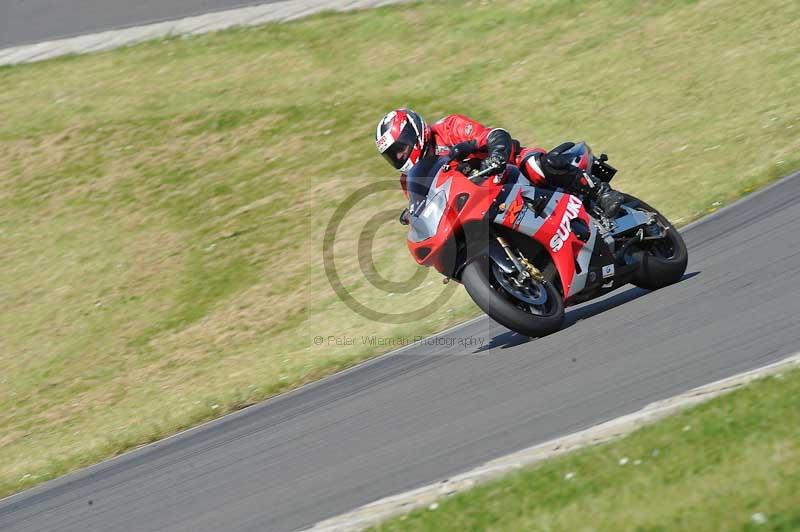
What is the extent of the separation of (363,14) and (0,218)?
7080mm

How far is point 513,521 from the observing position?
472 centimetres

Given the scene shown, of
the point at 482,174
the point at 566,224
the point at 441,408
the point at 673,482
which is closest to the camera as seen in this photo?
the point at 673,482

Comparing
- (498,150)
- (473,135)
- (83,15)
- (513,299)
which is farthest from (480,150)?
(83,15)

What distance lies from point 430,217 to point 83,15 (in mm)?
13586

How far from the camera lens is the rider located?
7.77m

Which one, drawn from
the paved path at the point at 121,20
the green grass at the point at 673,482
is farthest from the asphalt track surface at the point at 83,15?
the green grass at the point at 673,482

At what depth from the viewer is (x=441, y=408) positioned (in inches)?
277

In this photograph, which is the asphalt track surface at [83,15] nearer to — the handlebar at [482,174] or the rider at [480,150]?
the rider at [480,150]

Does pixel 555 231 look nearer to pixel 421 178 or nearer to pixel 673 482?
pixel 421 178

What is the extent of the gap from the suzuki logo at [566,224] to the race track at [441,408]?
664 mm

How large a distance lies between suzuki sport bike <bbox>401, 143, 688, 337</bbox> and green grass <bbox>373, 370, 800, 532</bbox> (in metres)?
2.14

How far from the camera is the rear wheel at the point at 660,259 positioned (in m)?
8.18

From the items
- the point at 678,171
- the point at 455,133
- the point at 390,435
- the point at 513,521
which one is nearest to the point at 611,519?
the point at 513,521

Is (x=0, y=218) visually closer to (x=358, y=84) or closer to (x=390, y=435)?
(x=358, y=84)
